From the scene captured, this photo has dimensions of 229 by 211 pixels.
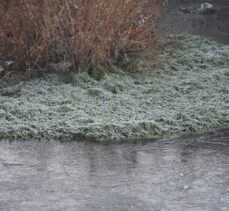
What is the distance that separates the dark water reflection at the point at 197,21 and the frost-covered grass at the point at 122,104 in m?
2.02

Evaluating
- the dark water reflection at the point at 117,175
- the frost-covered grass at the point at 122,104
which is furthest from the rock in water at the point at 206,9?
the dark water reflection at the point at 117,175

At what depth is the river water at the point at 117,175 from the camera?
4.48 m

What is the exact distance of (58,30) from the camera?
25.4 feet

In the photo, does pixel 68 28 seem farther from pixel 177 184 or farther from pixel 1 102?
pixel 177 184

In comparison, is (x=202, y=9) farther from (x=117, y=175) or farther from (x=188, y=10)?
(x=117, y=175)

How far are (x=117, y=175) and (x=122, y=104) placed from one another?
185 centimetres

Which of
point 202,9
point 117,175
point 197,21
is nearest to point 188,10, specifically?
point 202,9

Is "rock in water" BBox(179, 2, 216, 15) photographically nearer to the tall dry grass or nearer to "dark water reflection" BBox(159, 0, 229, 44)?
"dark water reflection" BBox(159, 0, 229, 44)

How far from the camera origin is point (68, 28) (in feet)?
25.1

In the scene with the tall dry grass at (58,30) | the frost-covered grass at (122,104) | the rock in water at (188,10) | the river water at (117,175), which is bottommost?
the river water at (117,175)

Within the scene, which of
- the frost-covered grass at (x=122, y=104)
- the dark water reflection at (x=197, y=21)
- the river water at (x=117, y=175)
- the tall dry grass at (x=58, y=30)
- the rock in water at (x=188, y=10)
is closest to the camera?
the river water at (x=117, y=175)

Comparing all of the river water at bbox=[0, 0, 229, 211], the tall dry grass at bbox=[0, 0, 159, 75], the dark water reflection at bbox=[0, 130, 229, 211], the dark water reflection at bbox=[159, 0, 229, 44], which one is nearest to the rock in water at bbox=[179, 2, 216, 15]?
the dark water reflection at bbox=[159, 0, 229, 44]

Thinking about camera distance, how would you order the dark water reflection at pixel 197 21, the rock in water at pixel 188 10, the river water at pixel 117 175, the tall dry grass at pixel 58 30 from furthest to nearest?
the rock in water at pixel 188 10 → the dark water reflection at pixel 197 21 → the tall dry grass at pixel 58 30 → the river water at pixel 117 175

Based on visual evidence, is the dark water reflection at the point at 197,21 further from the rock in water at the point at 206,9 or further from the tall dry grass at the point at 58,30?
the tall dry grass at the point at 58,30
